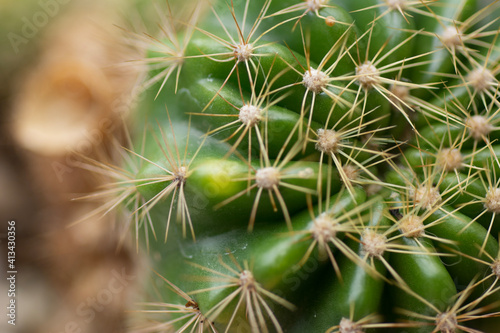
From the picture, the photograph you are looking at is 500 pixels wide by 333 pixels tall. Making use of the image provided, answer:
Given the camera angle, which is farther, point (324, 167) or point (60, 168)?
point (60, 168)

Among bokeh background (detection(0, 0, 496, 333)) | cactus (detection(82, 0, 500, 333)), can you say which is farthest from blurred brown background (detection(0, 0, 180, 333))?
cactus (detection(82, 0, 500, 333))

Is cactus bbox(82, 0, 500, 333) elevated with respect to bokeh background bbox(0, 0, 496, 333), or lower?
lower

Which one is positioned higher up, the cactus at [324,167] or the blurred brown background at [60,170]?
Answer: the blurred brown background at [60,170]

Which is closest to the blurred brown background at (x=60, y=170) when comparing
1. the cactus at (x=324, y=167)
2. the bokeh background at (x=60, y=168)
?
the bokeh background at (x=60, y=168)

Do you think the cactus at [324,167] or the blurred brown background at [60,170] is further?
the blurred brown background at [60,170]

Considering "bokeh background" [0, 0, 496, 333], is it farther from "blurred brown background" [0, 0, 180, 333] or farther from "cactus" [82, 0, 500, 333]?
"cactus" [82, 0, 500, 333]

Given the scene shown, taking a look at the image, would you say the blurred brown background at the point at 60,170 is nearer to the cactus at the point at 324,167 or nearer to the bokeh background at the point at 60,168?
the bokeh background at the point at 60,168

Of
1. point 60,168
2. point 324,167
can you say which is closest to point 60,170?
point 60,168

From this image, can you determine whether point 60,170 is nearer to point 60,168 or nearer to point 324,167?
point 60,168

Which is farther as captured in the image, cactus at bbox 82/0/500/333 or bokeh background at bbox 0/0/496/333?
bokeh background at bbox 0/0/496/333
